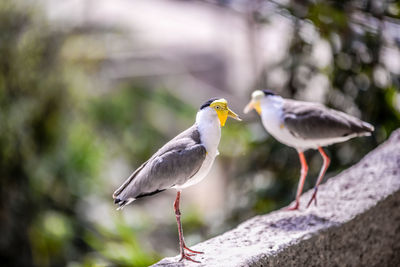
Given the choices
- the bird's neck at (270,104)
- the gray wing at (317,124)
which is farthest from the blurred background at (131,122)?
the bird's neck at (270,104)

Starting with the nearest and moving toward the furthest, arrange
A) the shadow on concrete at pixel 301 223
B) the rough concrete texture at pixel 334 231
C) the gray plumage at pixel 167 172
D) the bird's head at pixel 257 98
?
the gray plumage at pixel 167 172, the rough concrete texture at pixel 334 231, the shadow on concrete at pixel 301 223, the bird's head at pixel 257 98

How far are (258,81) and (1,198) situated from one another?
3.06 meters

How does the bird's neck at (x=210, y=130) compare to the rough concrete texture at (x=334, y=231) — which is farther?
the rough concrete texture at (x=334, y=231)

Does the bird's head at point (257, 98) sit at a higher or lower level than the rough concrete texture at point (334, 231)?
higher

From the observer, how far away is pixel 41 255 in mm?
6164

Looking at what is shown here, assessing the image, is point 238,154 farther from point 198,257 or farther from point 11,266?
point 198,257

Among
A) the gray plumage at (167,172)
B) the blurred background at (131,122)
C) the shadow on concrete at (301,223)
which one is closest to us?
the gray plumage at (167,172)

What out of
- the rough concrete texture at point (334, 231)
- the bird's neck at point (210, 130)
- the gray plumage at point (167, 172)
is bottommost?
the rough concrete texture at point (334, 231)

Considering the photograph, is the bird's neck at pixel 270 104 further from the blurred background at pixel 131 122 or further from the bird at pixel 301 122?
the blurred background at pixel 131 122

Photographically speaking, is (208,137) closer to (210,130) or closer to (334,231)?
(210,130)

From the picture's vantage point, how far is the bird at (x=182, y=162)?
2.45 metres

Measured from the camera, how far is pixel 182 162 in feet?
8.00

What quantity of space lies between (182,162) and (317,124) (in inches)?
35.7

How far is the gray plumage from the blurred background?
253 centimetres
